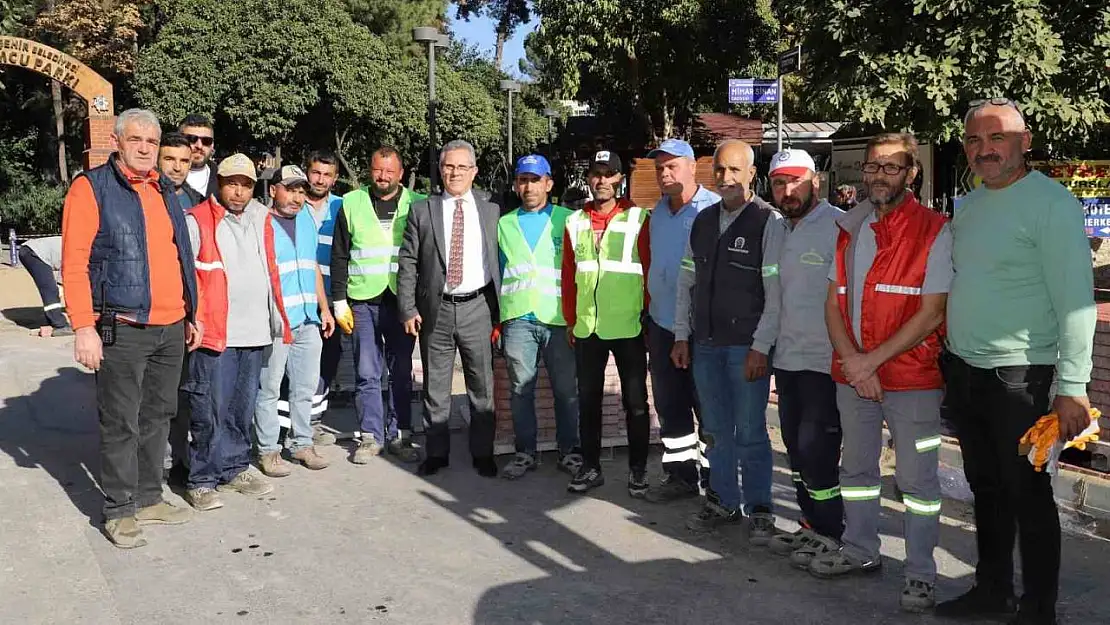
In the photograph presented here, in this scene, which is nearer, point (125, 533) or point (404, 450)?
point (125, 533)

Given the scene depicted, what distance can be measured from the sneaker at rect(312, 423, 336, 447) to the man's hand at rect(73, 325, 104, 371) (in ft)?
7.57

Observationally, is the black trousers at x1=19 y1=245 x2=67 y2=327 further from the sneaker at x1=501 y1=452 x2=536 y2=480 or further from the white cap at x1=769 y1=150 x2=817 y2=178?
the white cap at x1=769 y1=150 x2=817 y2=178

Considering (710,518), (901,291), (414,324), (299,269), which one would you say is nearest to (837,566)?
(710,518)

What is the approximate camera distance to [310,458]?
21.1ft

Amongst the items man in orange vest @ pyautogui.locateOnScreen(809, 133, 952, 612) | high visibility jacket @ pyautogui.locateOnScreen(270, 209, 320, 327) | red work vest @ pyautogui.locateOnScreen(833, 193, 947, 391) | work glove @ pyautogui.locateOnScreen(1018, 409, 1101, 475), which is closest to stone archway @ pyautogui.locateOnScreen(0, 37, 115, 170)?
high visibility jacket @ pyautogui.locateOnScreen(270, 209, 320, 327)

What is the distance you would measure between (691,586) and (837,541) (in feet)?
2.50

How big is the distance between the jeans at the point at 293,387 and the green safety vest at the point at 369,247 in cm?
43

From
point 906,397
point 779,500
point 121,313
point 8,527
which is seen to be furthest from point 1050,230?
point 8,527

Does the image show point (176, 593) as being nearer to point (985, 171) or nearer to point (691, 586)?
point (691, 586)

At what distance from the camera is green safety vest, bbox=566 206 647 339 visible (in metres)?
5.64

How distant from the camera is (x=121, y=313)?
16.4 feet

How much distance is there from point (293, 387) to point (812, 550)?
355 centimetres

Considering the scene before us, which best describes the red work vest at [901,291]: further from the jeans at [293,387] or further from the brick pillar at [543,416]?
the jeans at [293,387]

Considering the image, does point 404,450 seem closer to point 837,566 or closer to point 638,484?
point 638,484
